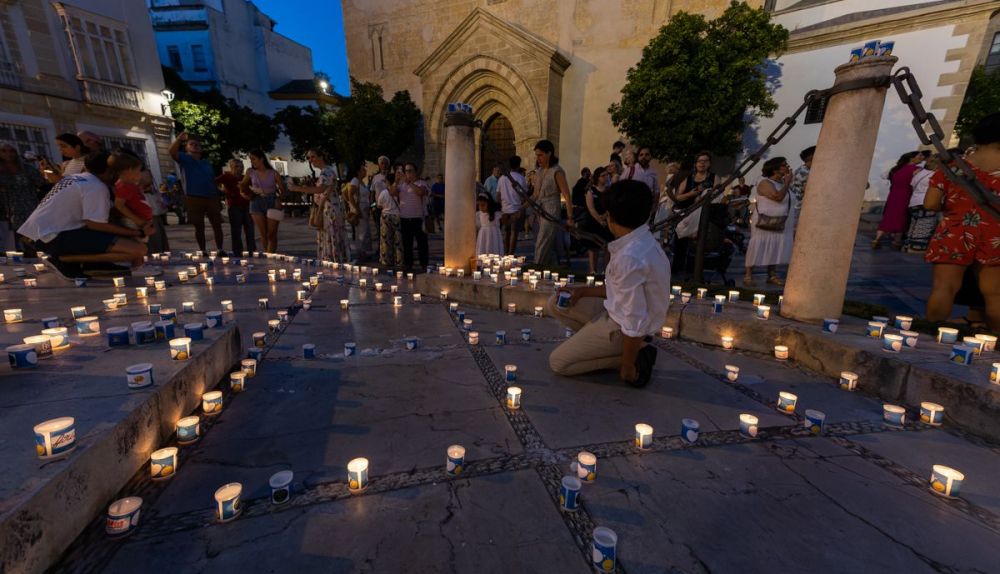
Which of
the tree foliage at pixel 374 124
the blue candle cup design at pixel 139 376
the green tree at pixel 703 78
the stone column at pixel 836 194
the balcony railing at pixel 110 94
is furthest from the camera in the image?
the tree foliage at pixel 374 124

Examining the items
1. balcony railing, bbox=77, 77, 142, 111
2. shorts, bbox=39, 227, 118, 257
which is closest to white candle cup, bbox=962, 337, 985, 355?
shorts, bbox=39, 227, 118, 257

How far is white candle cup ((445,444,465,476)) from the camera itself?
189 cm

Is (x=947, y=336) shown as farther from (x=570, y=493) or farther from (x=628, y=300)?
→ (x=570, y=493)

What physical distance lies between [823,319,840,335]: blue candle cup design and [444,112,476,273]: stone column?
395 centimetres

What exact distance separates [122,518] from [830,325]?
4.45 metres

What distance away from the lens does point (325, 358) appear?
3.26 m

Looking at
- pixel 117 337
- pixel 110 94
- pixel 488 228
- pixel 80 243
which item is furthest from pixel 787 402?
pixel 110 94

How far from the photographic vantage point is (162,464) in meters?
1.82

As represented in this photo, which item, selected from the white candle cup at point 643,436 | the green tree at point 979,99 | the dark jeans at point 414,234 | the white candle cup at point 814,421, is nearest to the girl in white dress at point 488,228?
the dark jeans at point 414,234

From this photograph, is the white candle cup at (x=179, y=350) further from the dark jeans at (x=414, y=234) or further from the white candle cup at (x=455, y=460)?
the dark jeans at (x=414, y=234)

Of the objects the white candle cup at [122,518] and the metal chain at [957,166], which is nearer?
the white candle cup at [122,518]

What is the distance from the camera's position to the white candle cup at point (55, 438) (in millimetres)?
1450

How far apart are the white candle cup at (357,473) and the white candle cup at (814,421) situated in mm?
2409

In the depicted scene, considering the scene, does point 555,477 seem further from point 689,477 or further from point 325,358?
point 325,358
